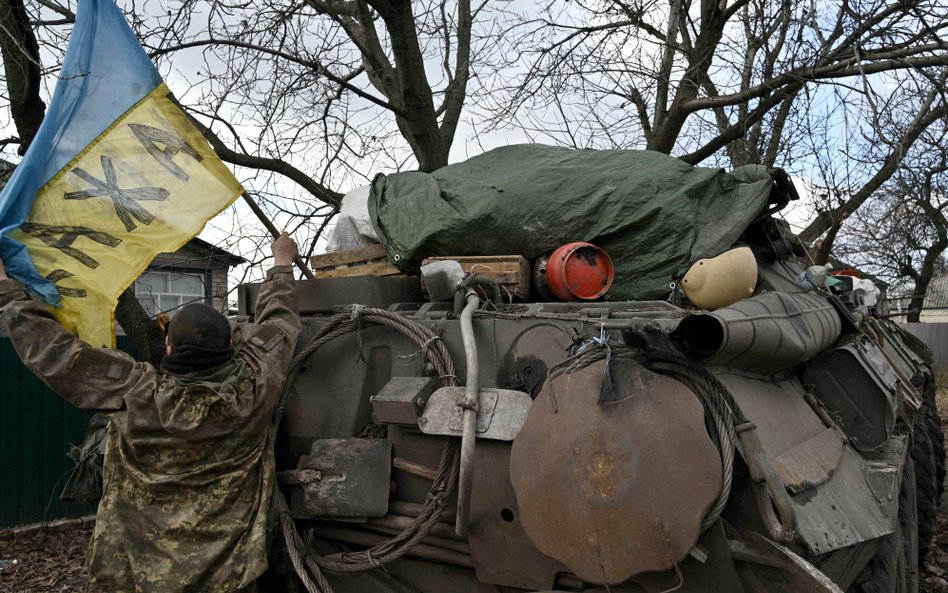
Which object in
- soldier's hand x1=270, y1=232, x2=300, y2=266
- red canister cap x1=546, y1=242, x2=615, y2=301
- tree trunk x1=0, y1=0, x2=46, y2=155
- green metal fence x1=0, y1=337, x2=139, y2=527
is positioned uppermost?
tree trunk x1=0, y1=0, x2=46, y2=155

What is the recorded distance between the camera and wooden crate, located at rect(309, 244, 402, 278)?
15.2 feet

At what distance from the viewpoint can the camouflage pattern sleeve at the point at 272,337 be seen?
3.47m

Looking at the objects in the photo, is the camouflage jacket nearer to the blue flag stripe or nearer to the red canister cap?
the blue flag stripe

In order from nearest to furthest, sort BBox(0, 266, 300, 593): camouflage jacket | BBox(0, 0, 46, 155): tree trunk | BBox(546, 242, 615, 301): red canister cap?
BBox(0, 266, 300, 593): camouflage jacket → BBox(546, 242, 615, 301): red canister cap → BBox(0, 0, 46, 155): tree trunk

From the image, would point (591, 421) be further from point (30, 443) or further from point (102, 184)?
point (30, 443)

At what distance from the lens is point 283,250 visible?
13.0 feet

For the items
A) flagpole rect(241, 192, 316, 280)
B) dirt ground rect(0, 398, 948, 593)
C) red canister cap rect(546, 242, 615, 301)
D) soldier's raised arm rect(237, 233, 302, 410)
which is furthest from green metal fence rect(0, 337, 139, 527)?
red canister cap rect(546, 242, 615, 301)

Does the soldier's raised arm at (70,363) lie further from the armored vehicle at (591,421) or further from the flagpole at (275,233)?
the flagpole at (275,233)

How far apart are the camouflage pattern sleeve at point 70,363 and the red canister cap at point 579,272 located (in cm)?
183

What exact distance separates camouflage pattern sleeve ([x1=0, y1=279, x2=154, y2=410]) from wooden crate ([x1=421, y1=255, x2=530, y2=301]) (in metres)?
1.58

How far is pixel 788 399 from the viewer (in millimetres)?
3922

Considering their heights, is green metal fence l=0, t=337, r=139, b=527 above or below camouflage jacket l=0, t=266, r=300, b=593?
below

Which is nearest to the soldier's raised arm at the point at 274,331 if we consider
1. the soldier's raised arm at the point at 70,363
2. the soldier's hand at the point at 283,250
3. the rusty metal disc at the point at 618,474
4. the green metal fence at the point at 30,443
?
the soldier's hand at the point at 283,250

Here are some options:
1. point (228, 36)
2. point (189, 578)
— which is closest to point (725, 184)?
point (189, 578)
